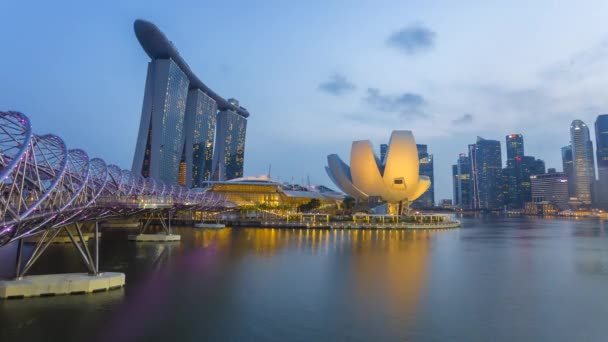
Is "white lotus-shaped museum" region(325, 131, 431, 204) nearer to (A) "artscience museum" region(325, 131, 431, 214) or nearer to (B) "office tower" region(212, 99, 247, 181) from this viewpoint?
(A) "artscience museum" region(325, 131, 431, 214)

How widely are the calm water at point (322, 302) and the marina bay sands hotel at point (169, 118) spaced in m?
56.8

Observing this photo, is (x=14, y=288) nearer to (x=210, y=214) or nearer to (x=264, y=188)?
(x=210, y=214)

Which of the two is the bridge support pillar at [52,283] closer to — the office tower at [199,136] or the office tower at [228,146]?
the office tower at [199,136]

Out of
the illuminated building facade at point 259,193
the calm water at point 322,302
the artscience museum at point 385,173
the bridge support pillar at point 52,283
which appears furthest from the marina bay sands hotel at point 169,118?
the bridge support pillar at point 52,283

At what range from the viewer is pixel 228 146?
11825 centimetres

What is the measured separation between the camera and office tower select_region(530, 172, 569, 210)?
15912 cm

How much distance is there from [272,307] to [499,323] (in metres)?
5.89

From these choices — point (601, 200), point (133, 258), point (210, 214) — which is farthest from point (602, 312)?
point (601, 200)

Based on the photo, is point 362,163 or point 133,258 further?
point 362,163

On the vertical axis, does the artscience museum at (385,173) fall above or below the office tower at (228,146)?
below

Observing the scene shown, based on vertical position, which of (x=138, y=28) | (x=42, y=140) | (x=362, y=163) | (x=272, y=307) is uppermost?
(x=138, y=28)

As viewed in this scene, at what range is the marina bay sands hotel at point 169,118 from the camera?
2950 inches

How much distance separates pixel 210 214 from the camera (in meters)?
57.2

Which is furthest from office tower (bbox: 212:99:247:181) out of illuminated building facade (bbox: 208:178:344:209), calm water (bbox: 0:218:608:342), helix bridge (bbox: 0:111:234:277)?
helix bridge (bbox: 0:111:234:277)
